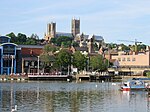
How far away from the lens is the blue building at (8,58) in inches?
6407

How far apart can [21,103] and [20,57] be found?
346 ft

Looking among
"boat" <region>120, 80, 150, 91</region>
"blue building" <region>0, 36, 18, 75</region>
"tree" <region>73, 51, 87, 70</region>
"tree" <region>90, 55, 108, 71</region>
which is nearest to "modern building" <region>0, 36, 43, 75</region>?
"blue building" <region>0, 36, 18, 75</region>

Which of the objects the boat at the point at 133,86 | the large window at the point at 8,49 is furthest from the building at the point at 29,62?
the boat at the point at 133,86

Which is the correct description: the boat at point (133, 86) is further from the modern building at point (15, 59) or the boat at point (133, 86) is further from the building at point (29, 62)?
the modern building at point (15, 59)

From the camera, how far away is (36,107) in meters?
58.6

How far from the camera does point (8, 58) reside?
16325cm

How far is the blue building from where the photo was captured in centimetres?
16275

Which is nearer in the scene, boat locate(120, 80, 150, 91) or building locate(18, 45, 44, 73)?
boat locate(120, 80, 150, 91)

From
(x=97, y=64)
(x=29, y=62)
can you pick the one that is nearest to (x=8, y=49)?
(x=29, y=62)

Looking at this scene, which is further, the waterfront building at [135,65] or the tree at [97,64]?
the waterfront building at [135,65]

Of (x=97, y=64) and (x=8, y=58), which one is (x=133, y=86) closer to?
(x=8, y=58)

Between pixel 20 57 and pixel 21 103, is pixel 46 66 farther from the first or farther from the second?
pixel 21 103

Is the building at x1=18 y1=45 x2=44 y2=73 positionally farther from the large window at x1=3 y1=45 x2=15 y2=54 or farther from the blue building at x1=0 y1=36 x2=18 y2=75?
the large window at x1=3 y1=45 x2=15 y2=54

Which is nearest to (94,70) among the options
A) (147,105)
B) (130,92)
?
(130,92)
